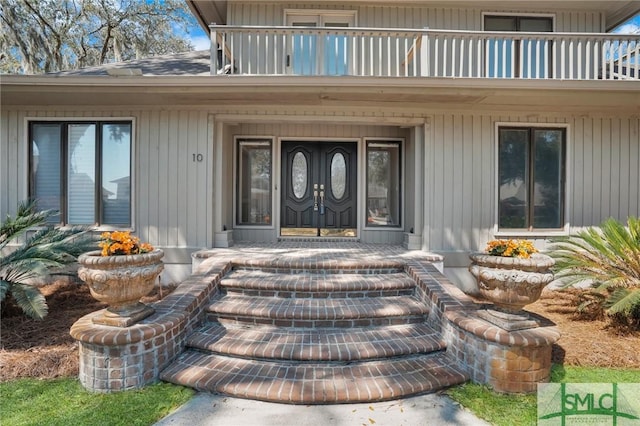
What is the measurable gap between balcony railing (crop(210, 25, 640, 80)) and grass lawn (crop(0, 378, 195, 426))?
442cm

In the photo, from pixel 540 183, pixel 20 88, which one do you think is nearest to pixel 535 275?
pixel 540 183

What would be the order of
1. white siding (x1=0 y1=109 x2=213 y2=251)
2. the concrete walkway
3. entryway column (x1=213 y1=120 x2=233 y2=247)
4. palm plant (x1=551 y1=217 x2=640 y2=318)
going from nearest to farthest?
1. the concrete walkway
2. palm plant (x1=551 y1=217 x2=640 y2=318)
3. white siding (x1=0 y1=109 x2=213 y2=251)
4. entryway column (x1=213 y1=120 x2=233 y2=247)

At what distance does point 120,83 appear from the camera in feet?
15.8

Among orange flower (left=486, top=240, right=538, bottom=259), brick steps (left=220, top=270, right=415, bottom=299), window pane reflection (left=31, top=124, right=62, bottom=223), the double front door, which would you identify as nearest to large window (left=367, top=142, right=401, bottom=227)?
the double front door

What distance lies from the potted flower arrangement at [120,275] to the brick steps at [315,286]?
1161 millimetres

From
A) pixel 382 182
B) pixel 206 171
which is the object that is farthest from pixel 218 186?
pixel 382 182

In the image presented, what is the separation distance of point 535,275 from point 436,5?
6114mm

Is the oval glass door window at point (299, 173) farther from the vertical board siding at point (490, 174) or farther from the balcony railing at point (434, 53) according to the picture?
the vertical board siding at point (490, 174)

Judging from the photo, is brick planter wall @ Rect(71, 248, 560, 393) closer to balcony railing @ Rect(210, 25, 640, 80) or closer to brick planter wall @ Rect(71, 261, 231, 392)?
brick planter wall @ Rect(71, 261, 231, 392)

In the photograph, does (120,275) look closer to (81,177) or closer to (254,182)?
(81,177)

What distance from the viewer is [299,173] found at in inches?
275

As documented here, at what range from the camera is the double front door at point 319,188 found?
22.8 ft

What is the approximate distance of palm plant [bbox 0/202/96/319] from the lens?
3.50 meters

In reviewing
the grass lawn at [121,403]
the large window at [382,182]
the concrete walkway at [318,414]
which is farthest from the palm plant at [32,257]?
Answer: the large window at [382,182]
